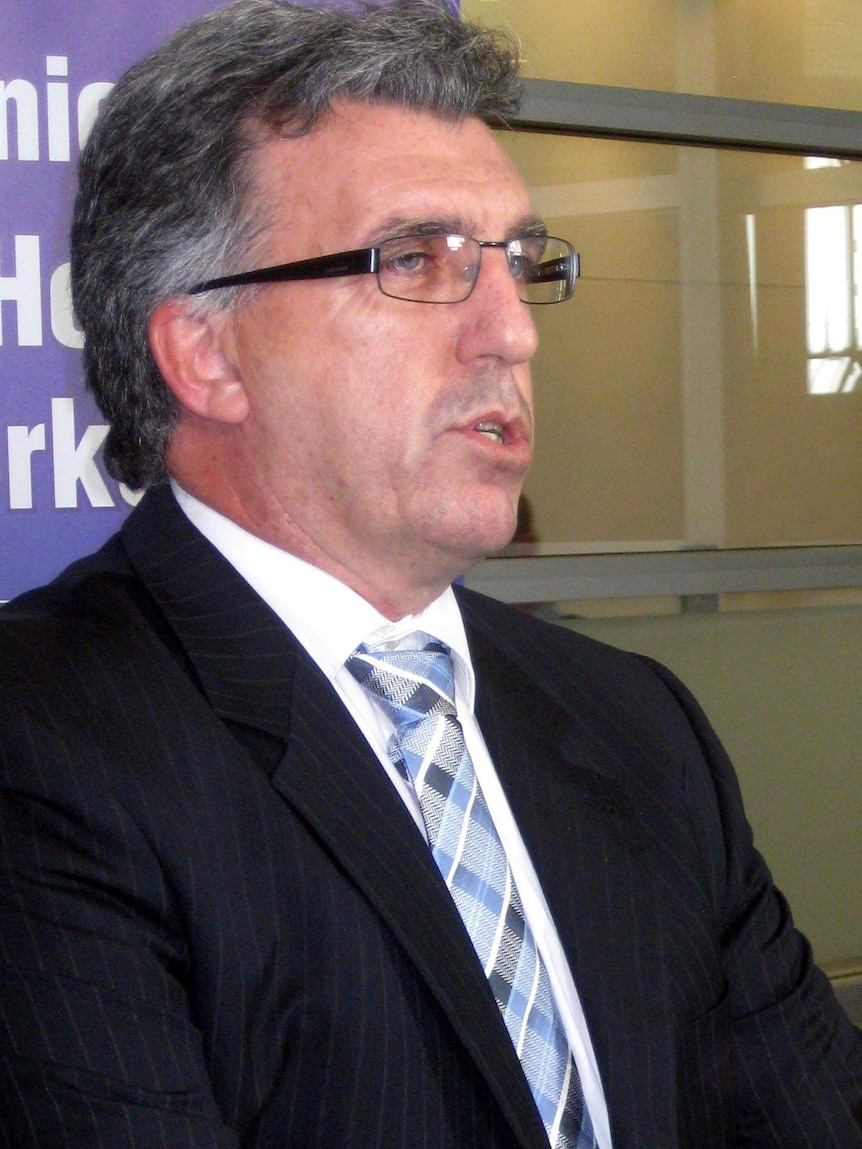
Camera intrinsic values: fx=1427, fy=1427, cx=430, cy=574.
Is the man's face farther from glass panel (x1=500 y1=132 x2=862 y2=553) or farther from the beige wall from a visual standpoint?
the beige wall

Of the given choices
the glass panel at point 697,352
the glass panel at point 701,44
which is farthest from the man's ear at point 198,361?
the glass panel at point 701,44

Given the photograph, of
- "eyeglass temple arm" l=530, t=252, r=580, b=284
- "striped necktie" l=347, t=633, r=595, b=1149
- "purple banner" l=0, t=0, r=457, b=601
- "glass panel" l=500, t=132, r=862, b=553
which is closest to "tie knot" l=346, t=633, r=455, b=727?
"striped necktie" l=347, t=633, r=595, b=1149

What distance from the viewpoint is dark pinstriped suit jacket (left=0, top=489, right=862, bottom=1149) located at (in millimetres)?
1196

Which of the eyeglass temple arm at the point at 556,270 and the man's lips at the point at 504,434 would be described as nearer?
the man's lips at the point at 504,434

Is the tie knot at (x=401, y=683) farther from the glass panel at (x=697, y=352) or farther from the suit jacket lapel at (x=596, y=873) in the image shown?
the glass panel at (x=697, y=352)

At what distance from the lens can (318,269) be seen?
63.2 inches

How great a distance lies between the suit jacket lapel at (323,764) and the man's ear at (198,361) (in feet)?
0.60

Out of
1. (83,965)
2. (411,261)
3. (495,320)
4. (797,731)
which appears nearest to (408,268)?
(411,261)

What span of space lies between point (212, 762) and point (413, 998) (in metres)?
0.29

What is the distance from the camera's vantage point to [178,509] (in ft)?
5.34

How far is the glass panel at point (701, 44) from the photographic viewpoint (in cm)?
345

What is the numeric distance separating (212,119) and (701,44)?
233cm

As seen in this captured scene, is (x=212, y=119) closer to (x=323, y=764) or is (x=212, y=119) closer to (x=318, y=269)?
(x=318, y=269)

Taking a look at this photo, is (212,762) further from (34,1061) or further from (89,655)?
(34,1061)
